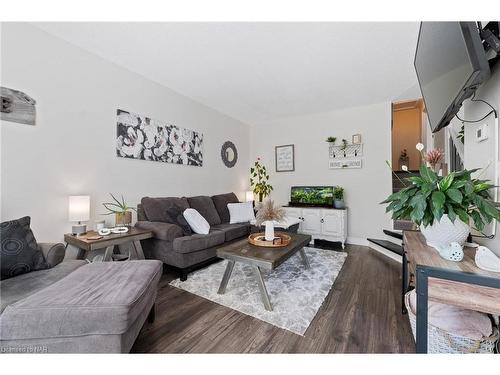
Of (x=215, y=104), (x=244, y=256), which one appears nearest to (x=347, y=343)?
(x=244, y=256)

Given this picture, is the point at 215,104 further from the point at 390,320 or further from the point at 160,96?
the point at 390,320

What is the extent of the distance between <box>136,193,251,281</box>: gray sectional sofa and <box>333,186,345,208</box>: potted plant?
177 centimetres

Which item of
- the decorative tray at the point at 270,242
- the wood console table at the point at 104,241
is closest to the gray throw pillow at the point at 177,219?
the wood console table at the point at 104,241

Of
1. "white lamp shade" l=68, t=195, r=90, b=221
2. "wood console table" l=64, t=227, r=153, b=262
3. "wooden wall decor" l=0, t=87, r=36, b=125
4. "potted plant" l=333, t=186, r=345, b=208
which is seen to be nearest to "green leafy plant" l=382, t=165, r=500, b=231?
"wood console table" l=64, t=227, r=153, b=262

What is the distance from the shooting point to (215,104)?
3742 millimetres

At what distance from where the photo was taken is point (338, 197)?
3.85 m

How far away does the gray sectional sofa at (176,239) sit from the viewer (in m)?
2.29

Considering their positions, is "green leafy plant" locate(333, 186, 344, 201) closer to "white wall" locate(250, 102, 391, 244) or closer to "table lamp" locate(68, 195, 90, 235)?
"white wall" locate(250, 102, 391, 244)

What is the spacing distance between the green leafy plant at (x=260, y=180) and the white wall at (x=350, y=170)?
173 mm

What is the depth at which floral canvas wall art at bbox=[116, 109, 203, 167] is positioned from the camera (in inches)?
103
